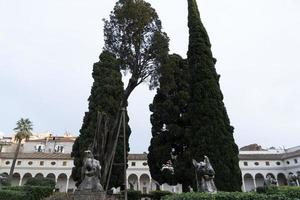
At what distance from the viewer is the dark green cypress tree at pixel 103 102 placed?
69.2 ft

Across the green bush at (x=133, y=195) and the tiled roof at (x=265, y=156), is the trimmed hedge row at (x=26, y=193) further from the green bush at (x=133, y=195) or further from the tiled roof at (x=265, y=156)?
the tiled roof at (x=265, y=156)

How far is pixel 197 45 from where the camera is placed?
21.5 metres

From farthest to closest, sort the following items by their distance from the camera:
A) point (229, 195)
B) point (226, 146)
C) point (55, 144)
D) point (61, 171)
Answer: point (55, 144), point (61, 171), point (226, 146), point (229, 195)

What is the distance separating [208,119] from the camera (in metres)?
18.6

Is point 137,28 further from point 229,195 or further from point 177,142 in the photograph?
point 229,195

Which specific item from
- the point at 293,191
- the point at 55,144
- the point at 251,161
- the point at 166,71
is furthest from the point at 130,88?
the point at 55,144

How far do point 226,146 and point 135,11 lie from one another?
12.1m

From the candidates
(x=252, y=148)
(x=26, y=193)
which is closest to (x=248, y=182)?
(x=252, y=148)

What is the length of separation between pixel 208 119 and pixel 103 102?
318 inches

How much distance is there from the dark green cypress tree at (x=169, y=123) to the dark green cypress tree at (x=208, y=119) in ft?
6.50

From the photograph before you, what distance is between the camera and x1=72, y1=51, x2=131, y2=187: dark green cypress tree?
2108 centimetres

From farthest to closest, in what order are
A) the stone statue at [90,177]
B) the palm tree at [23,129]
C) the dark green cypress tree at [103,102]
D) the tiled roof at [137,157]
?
the tiled roof at [137,157] < the palm tree at [23,129] < the dark green cypress tree at [103,102] < the stone statue at [90,177]

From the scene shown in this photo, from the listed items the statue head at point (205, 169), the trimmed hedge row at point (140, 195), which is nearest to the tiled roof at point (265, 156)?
the trimmed hedge row at point (140, 195)

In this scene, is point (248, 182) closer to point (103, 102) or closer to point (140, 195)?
point (140, 195)
